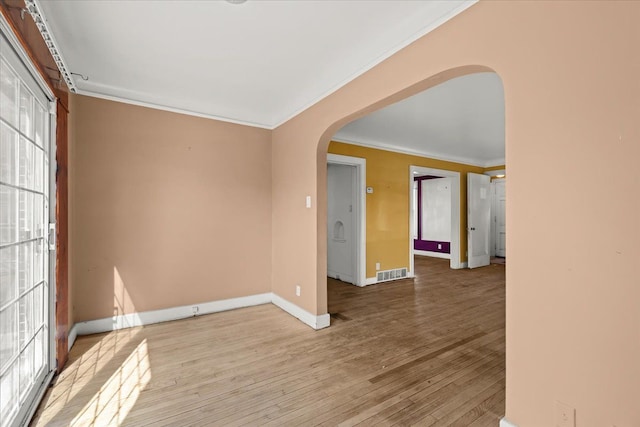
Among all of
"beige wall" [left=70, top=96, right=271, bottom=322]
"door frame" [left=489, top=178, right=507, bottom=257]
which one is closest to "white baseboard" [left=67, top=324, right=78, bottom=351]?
"beige wall" [left=70, top=96, right=271, bottom=322]

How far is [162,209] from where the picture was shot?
133 inches

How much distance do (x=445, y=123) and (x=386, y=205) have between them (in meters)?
1.80

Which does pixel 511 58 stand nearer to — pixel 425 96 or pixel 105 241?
pixel 425 96

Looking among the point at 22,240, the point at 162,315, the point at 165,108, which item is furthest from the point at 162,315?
the point at 165,108

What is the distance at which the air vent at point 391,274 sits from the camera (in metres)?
5.27

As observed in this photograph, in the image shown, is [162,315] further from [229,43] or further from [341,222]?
[341,222]

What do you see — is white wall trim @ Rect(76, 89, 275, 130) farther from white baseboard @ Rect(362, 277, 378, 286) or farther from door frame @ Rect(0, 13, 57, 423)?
white baseboard @ Rect(362, 277, 378, 286)

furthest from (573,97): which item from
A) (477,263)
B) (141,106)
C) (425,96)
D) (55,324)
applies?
(477,263)

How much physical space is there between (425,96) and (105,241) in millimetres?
3798

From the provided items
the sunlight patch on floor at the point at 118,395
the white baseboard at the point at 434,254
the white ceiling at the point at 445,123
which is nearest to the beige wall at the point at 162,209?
the sunlight patch on floor at the point at 118,395

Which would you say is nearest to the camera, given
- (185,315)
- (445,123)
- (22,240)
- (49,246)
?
(22,240)

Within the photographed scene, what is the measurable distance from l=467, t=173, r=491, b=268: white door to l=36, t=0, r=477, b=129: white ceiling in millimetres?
4958

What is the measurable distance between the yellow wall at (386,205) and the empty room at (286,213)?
567 millimetres

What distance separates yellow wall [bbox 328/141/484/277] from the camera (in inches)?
204
